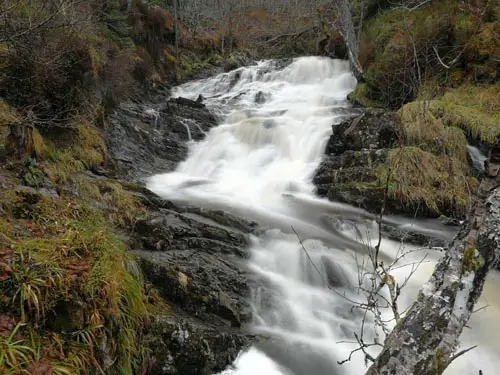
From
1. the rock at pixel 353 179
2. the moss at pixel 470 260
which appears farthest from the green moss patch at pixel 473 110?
the moss at pixel 470 260

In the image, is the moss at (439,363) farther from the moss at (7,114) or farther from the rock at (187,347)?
the moss at (7,114)

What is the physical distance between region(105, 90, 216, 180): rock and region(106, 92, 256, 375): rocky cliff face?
0.88m

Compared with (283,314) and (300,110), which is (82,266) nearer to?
(283,314)

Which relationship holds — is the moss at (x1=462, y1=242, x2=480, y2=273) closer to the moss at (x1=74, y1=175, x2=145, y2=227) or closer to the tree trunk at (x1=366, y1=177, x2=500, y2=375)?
the tree trunk at (x1=366, y1=177, x2=500, y2=375)

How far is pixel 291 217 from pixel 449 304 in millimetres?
5675

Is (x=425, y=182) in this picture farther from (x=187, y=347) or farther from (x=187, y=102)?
(x=187, y=102)

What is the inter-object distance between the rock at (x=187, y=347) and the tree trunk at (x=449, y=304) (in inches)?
86.3

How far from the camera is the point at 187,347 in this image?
3377 millimetres

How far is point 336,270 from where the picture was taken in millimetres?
5426

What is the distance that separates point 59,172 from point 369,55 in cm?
1336

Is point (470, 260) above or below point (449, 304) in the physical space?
above

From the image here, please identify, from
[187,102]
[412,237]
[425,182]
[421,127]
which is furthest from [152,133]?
[412,237]

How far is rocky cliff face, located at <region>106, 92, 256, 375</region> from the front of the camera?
3355 millimetres

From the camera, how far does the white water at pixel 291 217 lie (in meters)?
4.21
